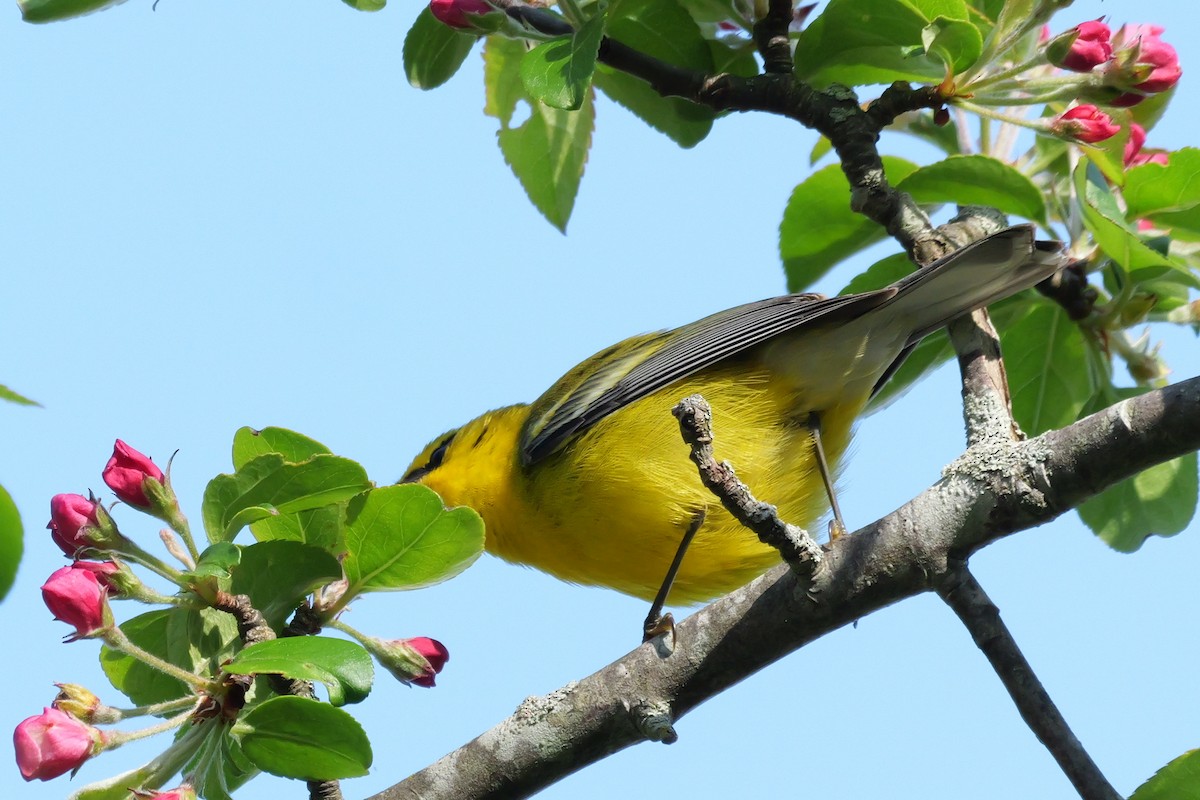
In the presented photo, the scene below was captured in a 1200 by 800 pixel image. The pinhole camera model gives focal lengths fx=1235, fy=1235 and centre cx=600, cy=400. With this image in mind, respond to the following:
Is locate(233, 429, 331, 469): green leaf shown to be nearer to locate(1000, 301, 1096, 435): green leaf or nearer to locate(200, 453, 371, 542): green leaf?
locate(200, 453, 371, 542): green leaf

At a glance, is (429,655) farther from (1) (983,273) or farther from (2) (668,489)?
(1) (983,273)

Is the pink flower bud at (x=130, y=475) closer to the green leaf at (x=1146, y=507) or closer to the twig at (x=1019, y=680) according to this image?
the twig at (x=1019, y=680)

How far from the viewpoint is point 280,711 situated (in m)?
2.63

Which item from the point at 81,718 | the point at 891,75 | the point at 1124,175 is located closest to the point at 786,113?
the point at 891,75

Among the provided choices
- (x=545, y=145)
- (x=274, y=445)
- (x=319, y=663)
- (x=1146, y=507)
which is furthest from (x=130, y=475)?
(x=1146, y=507)

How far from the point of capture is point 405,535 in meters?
3.04

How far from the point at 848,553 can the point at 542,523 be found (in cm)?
197

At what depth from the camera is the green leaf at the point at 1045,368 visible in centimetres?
403

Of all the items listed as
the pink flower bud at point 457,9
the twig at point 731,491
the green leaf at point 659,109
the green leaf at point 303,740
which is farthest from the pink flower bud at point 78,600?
the green leaf at point 659,109

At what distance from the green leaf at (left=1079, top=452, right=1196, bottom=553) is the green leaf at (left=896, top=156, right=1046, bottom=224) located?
905 millimetres

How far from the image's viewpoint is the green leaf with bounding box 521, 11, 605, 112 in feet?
10.2

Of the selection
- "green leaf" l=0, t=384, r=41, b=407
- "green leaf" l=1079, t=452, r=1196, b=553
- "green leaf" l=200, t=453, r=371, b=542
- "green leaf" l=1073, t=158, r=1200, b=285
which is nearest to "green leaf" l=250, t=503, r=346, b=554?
"green leaf" l=200, t=453, r=371, b=542

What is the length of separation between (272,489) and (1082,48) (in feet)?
8.12

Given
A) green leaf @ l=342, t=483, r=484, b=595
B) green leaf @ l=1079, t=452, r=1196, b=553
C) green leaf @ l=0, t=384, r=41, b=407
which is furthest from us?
green leaf @ l=1079, t=452, r=1196, b=553
